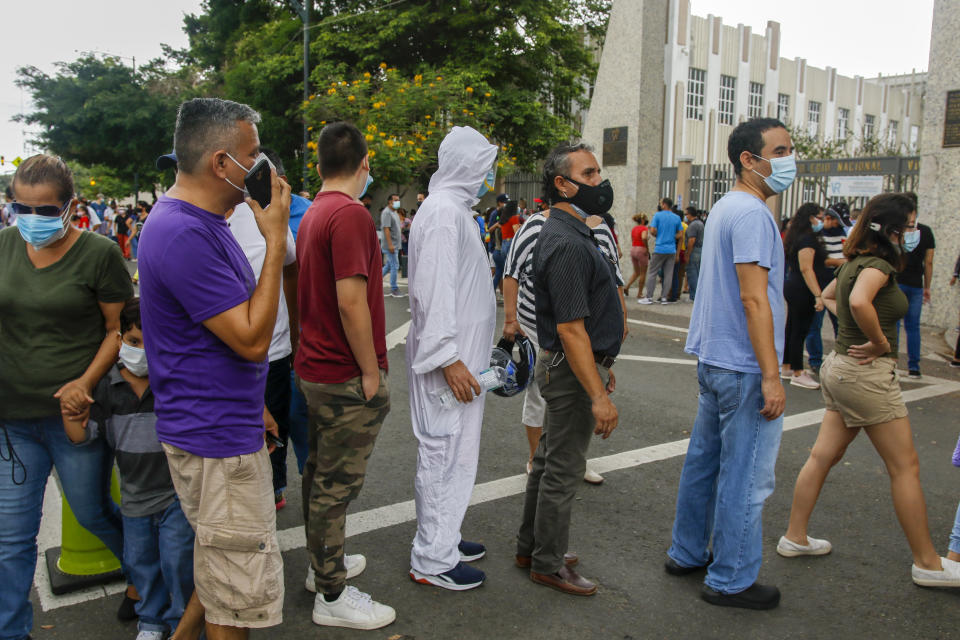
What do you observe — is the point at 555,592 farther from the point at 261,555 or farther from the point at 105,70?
the point at 105,70

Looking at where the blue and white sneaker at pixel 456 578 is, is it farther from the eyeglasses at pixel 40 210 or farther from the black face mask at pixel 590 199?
the eyeglasses at pixel 40 210

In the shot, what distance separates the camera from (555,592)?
11.4 feet

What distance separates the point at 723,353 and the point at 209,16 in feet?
→ 121

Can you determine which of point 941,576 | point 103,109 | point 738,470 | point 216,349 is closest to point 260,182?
point 216,349

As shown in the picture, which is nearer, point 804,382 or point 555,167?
point 555,167

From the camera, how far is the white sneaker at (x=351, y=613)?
3.13m

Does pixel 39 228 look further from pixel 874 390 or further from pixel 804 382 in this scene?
pixel 804 382

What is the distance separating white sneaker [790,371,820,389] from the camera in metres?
7.61

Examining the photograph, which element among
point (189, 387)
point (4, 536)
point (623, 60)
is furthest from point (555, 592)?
point (623, 60)

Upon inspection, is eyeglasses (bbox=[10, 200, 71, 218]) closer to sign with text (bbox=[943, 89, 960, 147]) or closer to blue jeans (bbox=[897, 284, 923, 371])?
blue jeans (bbox=[897, 284, 923, 371])

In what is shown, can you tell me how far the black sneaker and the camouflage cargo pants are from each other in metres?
1.65

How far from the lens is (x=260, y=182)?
2.28 metres

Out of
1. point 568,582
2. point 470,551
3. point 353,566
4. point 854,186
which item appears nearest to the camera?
point 568,582

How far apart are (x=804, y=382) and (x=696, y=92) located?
1312 inches
